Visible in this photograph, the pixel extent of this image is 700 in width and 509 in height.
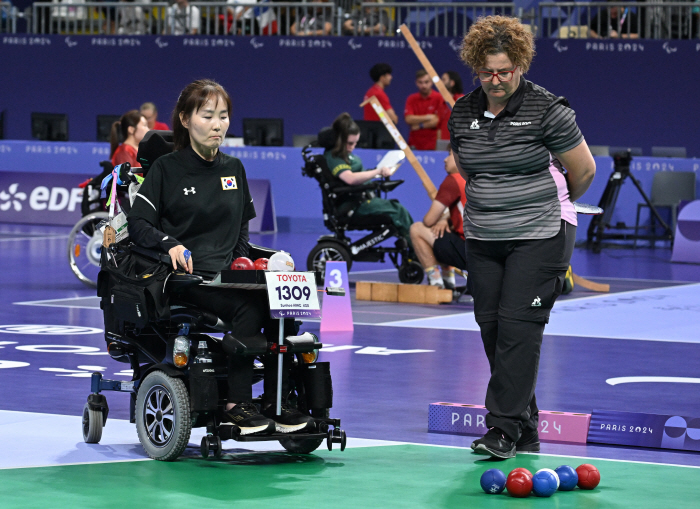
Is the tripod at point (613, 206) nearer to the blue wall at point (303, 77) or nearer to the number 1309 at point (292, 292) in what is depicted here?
the blue wall at point (303, 77)

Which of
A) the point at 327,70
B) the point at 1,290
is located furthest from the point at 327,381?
the point at 327,70

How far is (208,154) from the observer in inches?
216

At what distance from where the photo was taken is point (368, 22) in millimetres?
20891

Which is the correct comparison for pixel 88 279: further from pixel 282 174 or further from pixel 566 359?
pixel 282 174

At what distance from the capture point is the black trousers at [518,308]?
5207 mm

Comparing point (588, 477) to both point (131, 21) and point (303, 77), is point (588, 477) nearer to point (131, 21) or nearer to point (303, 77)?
point (303, 77)

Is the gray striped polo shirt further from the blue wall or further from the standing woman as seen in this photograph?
the blue wall

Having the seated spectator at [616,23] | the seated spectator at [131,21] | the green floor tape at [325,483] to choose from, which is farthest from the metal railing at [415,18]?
the green floor tape at [325,483]

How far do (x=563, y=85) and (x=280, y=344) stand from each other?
1585 centimetres

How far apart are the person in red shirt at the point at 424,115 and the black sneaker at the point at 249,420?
538 inches

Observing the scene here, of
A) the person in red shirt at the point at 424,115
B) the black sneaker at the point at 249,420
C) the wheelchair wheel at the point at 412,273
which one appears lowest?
the black sneaker at the point at 249,420

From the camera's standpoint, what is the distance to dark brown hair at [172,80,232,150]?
17.8 ft

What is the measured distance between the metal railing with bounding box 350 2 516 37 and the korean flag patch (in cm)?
1478

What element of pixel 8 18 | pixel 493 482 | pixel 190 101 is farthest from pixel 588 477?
pixel 8 18
